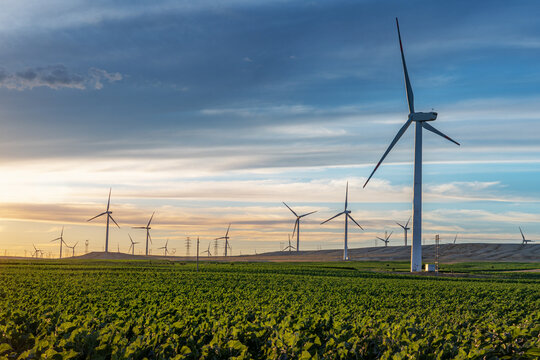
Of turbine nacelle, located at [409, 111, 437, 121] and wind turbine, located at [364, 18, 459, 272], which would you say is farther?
turbine nacelle, located at [409, 111, 437, 121]

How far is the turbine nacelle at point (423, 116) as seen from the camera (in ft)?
305

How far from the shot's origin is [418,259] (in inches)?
3718

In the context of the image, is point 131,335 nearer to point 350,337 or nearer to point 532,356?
point 350,337

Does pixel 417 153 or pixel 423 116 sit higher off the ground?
pixel 423 116

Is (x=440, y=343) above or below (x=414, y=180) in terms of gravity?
below

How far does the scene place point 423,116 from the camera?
93.3m

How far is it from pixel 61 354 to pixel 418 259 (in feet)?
295

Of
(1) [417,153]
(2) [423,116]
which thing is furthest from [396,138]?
(2) [423,116]

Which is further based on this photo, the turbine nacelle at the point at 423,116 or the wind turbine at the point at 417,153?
the turbine nacelle at the point at 423,116

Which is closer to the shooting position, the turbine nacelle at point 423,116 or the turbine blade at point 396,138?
the turbine blade at point 396,138

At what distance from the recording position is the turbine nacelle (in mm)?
93062

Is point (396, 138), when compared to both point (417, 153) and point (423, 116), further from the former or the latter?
point (423, 116)

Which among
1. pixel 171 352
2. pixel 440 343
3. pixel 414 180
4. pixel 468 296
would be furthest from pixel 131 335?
pixel 414 180

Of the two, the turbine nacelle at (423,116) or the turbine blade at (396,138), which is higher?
the turbine nacelle at (423,116)
